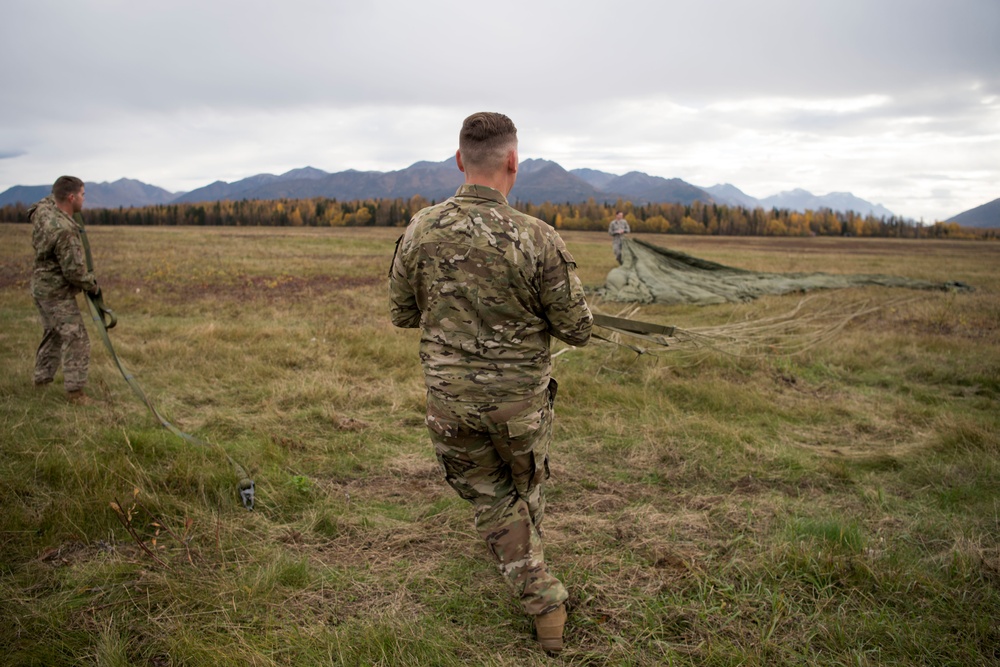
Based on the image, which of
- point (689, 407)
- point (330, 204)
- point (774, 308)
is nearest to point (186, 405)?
point (689, 407)

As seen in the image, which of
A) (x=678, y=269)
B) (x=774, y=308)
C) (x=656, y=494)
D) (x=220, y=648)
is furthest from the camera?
(x=678, y=269)

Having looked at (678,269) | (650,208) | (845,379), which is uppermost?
(650,208)

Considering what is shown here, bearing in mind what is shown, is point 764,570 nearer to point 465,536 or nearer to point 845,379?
point 465,536

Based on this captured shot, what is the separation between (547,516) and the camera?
3830mm

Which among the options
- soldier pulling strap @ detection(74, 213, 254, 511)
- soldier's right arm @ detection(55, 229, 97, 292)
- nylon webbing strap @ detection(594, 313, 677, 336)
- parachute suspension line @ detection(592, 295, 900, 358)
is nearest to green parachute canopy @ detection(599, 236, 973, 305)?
parachute suspension line @ detection(592, 295, 900, 358)

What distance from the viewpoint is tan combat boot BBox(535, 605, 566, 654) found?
2586mm

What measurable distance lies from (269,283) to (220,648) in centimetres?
1370

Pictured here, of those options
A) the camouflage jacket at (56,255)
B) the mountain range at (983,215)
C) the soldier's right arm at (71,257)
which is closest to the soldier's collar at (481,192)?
the soldier's right arm at (71,257)

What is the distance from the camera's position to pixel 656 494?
416 cm

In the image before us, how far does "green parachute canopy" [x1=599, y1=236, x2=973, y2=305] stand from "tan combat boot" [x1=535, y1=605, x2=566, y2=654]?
918 centimetres

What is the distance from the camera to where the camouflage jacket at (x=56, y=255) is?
18.6 feet

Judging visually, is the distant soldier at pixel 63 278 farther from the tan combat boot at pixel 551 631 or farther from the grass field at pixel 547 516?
the tan combat boot at pixel 551 631

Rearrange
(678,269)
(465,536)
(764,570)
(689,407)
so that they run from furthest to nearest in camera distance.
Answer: (678,269)
(689,407)
(465,536)
(764,570)

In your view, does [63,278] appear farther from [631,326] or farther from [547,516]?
[631,326]
